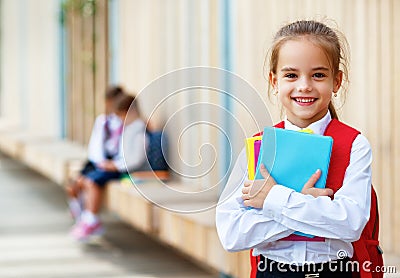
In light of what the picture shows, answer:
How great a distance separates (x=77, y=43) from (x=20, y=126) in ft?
13.7

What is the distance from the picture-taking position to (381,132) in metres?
4.54

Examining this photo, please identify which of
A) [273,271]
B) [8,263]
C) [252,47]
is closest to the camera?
[273,271]

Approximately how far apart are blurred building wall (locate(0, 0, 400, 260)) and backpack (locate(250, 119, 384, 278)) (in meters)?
0.20

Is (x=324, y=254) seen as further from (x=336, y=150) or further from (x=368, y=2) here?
(x=368, y=2)

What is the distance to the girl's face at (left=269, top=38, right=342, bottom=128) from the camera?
2.15 m

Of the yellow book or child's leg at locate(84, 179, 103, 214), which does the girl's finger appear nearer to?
the yellow book

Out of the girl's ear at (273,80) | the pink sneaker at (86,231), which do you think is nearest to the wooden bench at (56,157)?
the pink sneaker at (86,231)

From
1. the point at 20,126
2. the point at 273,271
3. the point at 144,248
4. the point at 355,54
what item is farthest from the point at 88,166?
the point at 20,126

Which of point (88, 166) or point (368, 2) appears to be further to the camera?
point (88, 166)

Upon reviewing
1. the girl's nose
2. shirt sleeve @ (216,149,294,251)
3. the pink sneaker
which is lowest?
the pink sneaker

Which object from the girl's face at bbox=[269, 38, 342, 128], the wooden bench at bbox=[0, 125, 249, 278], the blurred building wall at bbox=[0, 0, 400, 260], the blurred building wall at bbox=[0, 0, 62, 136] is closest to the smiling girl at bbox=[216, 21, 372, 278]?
the girl's face at bbox=[269, 38, 342, 128]

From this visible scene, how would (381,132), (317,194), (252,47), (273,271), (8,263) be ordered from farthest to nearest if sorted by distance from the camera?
(8,263), (252,47), (381,132), (273,271), (317,194)

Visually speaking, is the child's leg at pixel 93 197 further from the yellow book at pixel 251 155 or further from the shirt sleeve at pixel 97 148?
the yellow book at pixel 251 155

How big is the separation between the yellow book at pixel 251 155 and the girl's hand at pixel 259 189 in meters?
0.02
